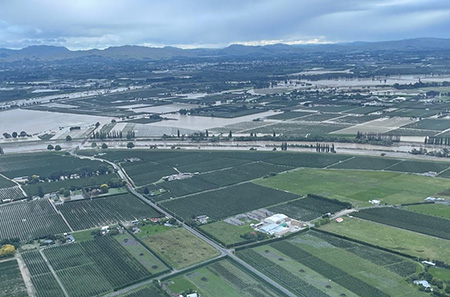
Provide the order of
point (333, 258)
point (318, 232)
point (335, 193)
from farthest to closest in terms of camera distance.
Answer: point (335, 193) < point (318, 232) < point (333, 258)

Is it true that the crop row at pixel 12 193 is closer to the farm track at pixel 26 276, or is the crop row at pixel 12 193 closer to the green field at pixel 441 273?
the farm track at pixel 26 276

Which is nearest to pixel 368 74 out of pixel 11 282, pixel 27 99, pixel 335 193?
pixel 27 99

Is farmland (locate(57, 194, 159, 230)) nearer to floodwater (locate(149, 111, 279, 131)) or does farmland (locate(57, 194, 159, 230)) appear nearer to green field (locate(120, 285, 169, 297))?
green field (locate(120, 285, 169, 297))

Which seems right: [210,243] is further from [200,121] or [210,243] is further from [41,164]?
[200,121]

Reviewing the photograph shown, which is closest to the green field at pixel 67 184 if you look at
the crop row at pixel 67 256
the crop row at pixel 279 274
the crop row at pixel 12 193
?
the crop row at pixel 12 193

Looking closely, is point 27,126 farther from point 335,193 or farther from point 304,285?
point 304,285

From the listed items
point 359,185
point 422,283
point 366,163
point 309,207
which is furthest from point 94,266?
point 366,163
